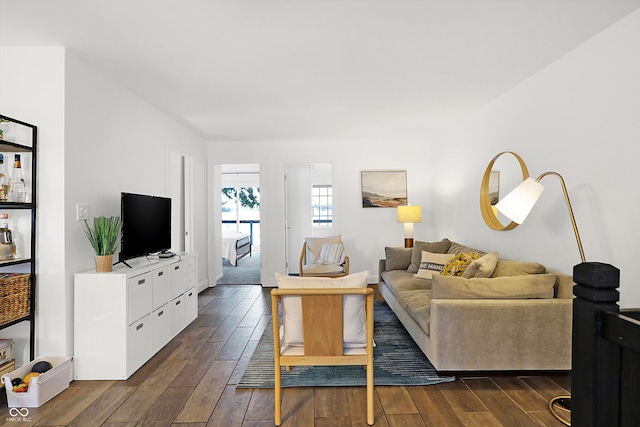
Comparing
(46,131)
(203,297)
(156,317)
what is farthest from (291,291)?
(203,297)

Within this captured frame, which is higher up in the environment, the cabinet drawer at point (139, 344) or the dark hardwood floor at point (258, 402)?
the cabinet drawer at point (139, 344)

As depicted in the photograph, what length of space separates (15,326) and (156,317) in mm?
989

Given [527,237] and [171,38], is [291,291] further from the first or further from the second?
[527,237]

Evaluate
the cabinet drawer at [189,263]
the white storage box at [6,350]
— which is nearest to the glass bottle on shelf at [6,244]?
the white storage box at [6,350]

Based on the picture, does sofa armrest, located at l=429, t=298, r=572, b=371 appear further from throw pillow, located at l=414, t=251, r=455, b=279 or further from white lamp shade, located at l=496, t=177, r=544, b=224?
throw pillow, located at l=414, t=251, r=455, b=279

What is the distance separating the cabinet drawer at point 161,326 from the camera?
10.5ft

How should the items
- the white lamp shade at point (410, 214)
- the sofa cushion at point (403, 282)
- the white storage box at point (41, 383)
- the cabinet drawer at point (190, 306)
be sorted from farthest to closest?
the white lamp shade at point (410, 214) < the cabinet drawer at point (190, 306) < the sofa cushion at point (403, 282) < the white storage box at point (41, 383)

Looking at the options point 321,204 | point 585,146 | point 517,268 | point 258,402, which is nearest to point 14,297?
point 258,402

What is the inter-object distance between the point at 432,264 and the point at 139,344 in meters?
3.24

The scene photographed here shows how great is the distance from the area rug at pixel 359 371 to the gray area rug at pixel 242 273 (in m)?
3.16

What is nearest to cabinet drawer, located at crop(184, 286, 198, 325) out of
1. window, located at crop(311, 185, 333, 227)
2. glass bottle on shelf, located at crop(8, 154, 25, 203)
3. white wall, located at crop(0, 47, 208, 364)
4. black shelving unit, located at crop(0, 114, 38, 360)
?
white wall, located at crop(0, 47, 208, 364)

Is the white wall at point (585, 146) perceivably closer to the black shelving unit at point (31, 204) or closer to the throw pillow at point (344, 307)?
the throw pillow at point (344, 307)

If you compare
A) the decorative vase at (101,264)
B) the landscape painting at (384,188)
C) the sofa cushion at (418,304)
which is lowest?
the sofa cushion at (418,304)

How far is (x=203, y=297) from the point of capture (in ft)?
17.8
